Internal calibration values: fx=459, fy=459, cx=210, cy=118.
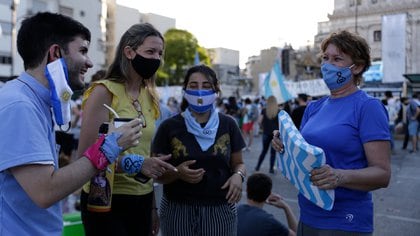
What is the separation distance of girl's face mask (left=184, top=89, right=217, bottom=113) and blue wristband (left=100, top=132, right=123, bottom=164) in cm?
124

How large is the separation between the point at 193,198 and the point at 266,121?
8.40 m

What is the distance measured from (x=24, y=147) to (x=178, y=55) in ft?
207

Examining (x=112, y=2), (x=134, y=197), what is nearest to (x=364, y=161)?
(x=134, y=197)

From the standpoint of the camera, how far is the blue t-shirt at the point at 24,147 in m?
1.78

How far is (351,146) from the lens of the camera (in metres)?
2.49

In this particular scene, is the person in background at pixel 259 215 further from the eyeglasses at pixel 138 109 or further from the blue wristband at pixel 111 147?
the blue wristband at pixel 111 147

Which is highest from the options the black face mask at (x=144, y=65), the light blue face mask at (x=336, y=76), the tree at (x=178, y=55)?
the tree at (x=178, y=55)

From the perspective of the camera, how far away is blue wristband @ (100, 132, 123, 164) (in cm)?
198

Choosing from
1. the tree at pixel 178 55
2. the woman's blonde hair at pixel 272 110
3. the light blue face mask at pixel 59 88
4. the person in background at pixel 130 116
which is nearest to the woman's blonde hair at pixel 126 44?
the person in background at pixel 130 116

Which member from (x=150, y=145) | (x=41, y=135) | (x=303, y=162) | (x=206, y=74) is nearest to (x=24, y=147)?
(x=41, y=135)

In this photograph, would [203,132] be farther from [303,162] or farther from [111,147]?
[111,147]

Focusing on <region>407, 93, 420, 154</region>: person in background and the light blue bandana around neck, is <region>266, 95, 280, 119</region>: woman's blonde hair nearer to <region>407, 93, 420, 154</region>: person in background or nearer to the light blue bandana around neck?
<region>407, 93, 420, 154</region>: person in background

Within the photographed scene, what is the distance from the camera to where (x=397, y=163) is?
1256 centimetres

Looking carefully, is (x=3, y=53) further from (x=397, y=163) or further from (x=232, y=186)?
(x=232, y=186)
